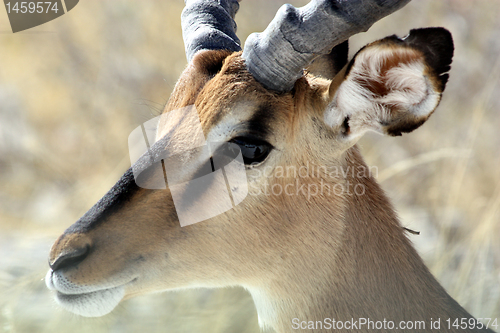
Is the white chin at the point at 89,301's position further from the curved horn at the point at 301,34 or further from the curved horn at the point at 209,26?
the curved horn at the point at 209,26

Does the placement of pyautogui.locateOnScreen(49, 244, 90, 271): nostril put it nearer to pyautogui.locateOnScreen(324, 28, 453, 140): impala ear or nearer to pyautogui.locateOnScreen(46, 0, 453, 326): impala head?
pyautogui.locateOnScreen(46, 0, 453, 326): impala head

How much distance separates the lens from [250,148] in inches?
92.4

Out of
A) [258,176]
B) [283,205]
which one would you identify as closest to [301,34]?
[258,176]

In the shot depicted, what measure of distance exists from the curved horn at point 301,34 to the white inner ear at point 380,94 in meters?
0.15

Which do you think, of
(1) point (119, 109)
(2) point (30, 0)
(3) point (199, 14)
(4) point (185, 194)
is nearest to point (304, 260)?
(4) point (185, 194)

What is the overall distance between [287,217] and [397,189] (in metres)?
4.90

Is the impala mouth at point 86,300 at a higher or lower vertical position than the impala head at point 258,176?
lower

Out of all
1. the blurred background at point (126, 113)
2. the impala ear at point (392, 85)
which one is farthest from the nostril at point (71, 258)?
the blurred background at point (126, 113)

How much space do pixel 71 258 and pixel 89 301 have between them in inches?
10.6

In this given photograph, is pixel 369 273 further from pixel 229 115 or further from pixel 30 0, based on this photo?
pixel 30 0

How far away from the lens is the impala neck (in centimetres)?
252

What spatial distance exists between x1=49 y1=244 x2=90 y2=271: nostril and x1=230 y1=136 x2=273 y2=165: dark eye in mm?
916

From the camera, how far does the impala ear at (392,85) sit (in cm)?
196

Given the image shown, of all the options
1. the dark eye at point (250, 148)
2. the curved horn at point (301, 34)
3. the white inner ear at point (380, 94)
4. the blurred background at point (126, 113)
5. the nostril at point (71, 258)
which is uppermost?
the curved horn at point (301, 34)
